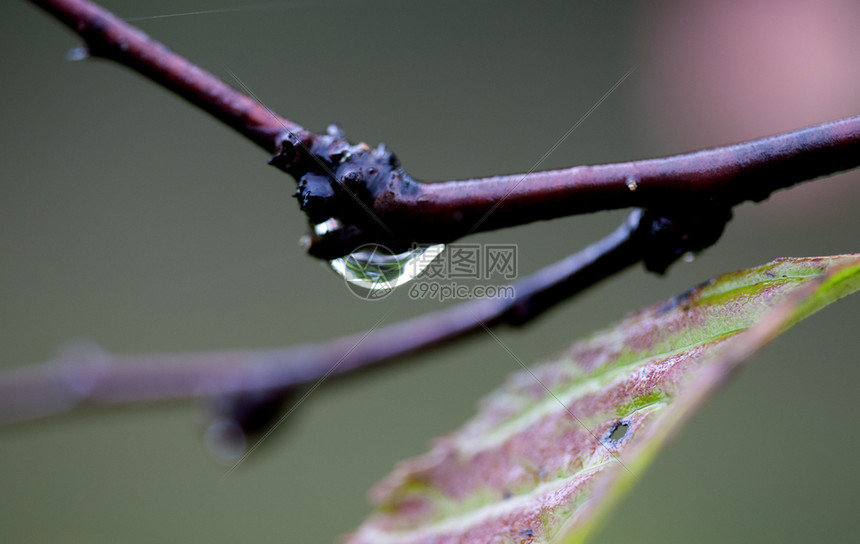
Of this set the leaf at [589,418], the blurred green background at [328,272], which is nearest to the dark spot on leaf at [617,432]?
the leaf at [589,418]

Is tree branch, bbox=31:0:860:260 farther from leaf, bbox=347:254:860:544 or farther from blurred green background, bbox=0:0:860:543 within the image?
blurred green background, bbox=0:0:860:543

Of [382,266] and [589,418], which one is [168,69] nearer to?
[382,266]

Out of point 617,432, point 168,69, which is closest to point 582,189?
point 617,432

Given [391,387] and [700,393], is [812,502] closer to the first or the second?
[391,387]

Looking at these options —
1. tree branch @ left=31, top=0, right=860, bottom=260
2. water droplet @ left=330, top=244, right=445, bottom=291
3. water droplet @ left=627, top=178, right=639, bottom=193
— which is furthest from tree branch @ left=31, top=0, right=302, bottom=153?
water droplet @ left=627, top=178, right=639, bottom=193

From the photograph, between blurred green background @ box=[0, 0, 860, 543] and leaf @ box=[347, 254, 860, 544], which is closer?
leaf @ box=[347, 254, 860, 544]

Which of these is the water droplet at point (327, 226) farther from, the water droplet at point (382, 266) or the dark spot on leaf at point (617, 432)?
the dark spot on leaf at point (617, 432)

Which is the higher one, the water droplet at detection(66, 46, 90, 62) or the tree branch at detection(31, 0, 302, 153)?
the water droplet at detection(66, 46, 90, 62)

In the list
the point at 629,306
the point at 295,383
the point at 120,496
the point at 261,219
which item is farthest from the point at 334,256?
the point at 261,219
